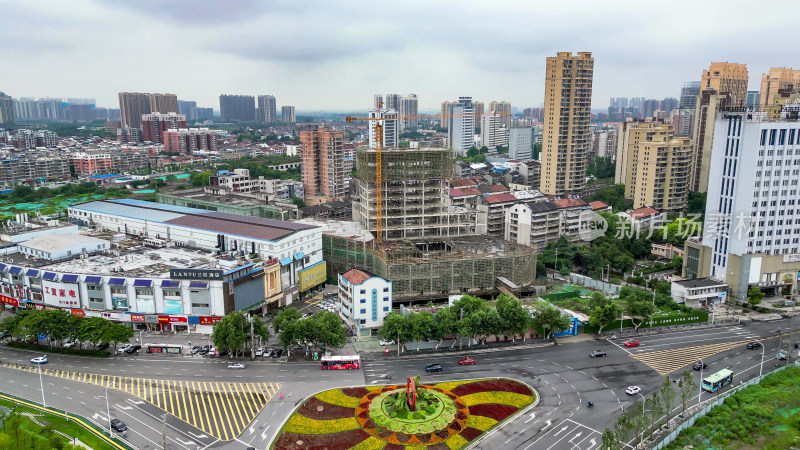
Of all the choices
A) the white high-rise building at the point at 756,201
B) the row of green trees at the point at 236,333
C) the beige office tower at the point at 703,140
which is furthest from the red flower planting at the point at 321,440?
the beige office tower at the point at 703,140

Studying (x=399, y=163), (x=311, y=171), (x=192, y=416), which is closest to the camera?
(x=192, y=416)

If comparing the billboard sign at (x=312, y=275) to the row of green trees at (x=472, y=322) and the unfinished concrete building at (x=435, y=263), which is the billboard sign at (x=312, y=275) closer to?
the unfinished concrete building at (x=435, y=263)

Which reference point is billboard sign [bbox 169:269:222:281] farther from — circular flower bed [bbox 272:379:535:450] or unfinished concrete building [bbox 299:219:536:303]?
circular flower bed [bbox 272:379:535:450]

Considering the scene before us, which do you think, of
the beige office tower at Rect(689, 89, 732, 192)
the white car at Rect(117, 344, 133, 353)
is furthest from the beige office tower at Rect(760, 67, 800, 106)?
the white car at Rect(117, 344, 133, 353)

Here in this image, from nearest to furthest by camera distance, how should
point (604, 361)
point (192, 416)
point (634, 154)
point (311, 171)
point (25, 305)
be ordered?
point (192, 416), point (604, 361), point (25, 305), point (634, 154), point (311, 171)

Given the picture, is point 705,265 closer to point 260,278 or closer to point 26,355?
point 260,278

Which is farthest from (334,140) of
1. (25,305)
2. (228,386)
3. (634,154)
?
(228,386)
